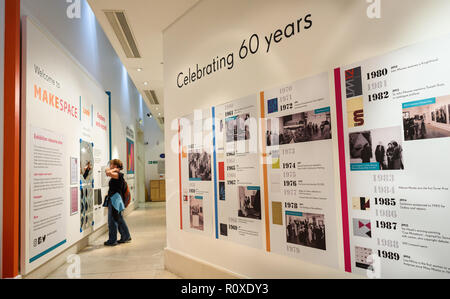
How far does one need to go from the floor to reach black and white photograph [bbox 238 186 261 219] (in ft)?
4.96

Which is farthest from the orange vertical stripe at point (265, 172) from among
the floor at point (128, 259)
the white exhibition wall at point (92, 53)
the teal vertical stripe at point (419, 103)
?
the white exhibition wall at point (92, 53)

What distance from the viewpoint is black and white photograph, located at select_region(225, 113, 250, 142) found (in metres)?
2.84

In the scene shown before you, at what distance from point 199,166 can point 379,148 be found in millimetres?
2011

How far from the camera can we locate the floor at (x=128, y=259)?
3.89 m

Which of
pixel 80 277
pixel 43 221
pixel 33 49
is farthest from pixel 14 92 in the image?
pixel 80 277

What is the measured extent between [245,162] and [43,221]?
2555 millimetres

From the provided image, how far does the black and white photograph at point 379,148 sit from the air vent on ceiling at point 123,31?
150 inches

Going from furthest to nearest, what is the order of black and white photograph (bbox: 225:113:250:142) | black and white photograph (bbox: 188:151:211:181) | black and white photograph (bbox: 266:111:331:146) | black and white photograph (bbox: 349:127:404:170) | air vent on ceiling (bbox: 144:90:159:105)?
air vent on ceiling (bbox: 144:90:159:105) < black and white photograph (bbox: 188:151:211:181) < black and white photograph (bbox: 225:113:250:142) < black and white photograph (bbox: 266:111:331:146) < black and white photograph (bbox: 349:127:404:170)

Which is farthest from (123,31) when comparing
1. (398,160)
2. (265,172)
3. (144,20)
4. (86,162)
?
(398,160)

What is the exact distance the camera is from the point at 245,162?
2.85 m

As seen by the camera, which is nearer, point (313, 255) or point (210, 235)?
point (313, 255)

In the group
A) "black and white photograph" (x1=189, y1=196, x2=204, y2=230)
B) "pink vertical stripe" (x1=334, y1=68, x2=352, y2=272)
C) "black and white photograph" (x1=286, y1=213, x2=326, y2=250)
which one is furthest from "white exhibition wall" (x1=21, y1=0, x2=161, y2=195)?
"black and white photograph" (x1=286, y1=213, x2=326, y2=250)

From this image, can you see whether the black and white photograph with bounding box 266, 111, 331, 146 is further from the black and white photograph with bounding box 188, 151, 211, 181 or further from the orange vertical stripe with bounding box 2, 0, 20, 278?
the orange vertical stripe with bounding box 2, 0, 20, 278
